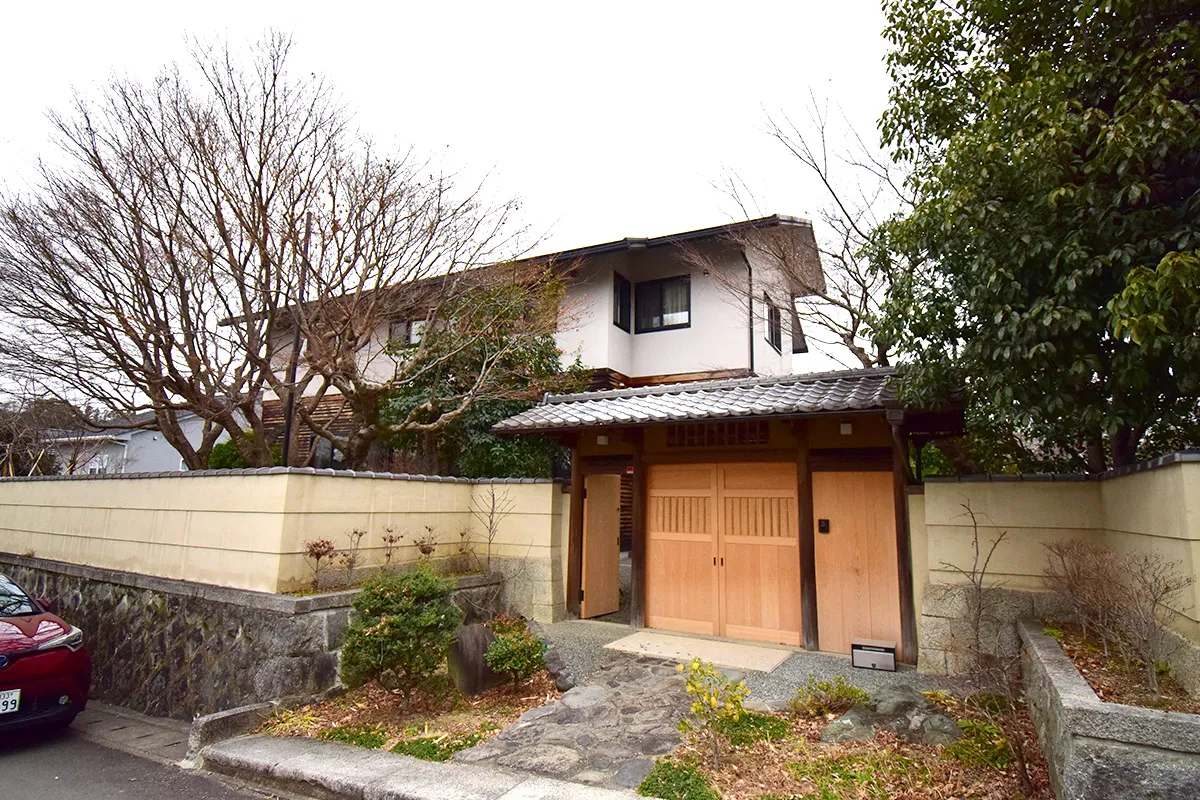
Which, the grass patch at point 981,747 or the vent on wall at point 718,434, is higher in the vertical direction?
the vent on wall at point 718,434

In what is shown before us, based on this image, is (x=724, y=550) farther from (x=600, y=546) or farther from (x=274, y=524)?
(x=274, y=524)

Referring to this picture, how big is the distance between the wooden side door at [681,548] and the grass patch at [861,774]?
4024 millimetres

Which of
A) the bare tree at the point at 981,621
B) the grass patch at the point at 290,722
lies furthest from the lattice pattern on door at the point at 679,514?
the grass patch at the point at 290,722

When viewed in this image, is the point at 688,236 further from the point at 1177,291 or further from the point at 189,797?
the point at 189,797

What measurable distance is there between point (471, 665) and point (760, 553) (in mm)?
4045

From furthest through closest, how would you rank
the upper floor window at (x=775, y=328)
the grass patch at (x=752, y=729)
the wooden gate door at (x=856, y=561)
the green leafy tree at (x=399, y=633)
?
the upper floor window at (x=775, y=328), the wooden gate door at (x=856, y=561), the green leafy tree at (x=399, y=633), the grass patch at (x=752, y=729)

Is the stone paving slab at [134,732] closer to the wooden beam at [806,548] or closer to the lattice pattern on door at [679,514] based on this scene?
the lattice pattern on door at [679,514]

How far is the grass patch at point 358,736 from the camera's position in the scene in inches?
227

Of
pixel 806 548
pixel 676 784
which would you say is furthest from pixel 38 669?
pixel 806 548

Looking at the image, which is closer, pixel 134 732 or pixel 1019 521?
pixel 1019 521

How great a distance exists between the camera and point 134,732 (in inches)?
288

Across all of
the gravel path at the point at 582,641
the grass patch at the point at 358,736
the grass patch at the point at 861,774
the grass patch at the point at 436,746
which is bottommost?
the grass patch at the point at 358,736

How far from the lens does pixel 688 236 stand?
1400 centimetres

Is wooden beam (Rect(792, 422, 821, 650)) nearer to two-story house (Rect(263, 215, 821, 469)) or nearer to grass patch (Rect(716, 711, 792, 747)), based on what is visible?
grass patch (Rect(716, 711, 792, 747))
